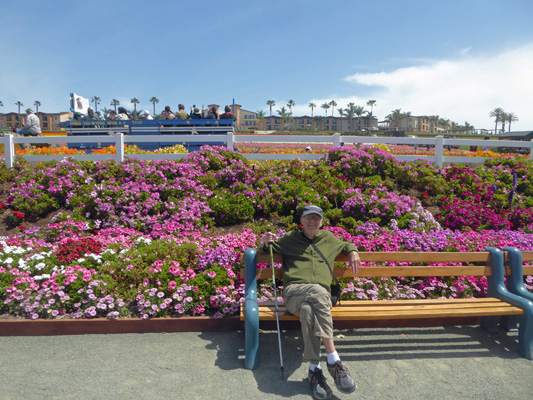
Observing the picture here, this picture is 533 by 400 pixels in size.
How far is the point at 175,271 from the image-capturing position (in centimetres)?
403

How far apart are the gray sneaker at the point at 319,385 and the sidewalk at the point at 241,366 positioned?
91 mm

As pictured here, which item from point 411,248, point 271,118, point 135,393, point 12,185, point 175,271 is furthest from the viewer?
point 271,118

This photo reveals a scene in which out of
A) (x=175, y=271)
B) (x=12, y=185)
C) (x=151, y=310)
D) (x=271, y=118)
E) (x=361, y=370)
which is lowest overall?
(x=361, y=370)

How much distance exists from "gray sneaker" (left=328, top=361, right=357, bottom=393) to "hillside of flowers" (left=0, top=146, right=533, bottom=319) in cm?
121

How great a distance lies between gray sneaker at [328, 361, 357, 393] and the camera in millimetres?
2783

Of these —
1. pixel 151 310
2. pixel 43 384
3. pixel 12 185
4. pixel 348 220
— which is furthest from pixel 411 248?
pixel 12 185

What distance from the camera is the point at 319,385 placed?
2.81m

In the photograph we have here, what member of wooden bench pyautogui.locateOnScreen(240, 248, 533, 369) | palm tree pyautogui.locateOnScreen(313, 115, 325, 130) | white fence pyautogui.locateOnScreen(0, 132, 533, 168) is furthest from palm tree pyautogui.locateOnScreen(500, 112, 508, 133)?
wooden bench pyautogui.locateOnScreen(240, 248, 533, 369)

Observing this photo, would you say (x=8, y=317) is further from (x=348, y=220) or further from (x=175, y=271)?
(x=348, y=220)

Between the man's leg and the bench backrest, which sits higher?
the bench backrest

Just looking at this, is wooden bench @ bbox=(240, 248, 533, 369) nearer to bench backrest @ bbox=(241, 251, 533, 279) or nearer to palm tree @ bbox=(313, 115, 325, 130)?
bench backrest @ bbox=(241, 251, 533, 279)

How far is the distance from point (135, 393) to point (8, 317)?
1.85m

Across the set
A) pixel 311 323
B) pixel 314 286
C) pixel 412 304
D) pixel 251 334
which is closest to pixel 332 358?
pixel 311 323

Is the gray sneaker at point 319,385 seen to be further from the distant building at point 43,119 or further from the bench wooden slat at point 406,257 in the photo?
the distant building at point 43,119
